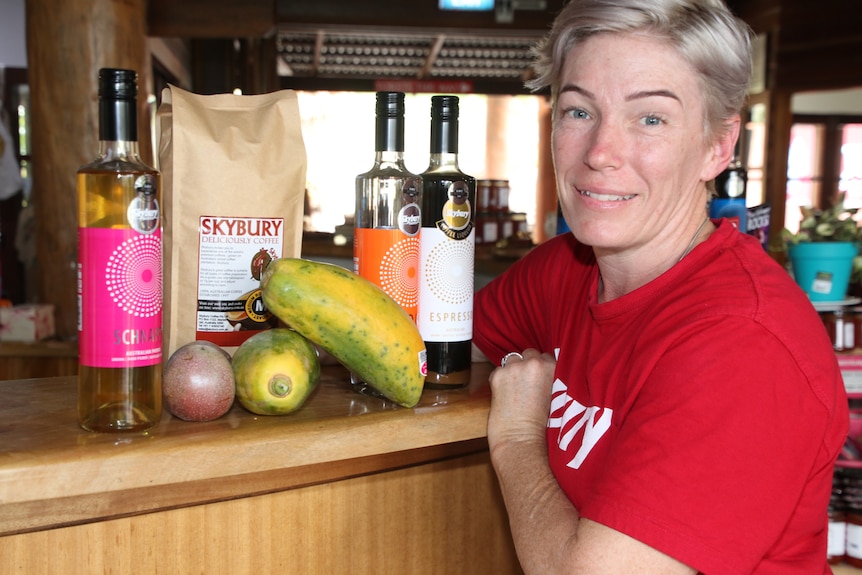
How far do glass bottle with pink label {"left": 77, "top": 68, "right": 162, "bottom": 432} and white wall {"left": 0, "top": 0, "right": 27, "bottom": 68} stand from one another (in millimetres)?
6375

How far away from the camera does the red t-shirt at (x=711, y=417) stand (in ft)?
2.56

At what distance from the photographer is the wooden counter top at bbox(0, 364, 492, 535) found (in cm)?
75

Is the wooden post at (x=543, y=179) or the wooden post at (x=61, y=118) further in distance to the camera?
the wooden post at (x=543, y=179)

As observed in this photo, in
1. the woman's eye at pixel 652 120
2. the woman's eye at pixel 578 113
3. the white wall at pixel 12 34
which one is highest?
the white wall at pixel 12 34

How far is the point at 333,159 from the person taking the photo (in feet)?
32.4

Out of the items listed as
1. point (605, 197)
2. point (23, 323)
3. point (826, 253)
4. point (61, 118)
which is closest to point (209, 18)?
point (61, 118)

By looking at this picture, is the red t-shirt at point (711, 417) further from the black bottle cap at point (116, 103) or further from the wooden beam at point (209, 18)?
the wooden beam at point (209, 18)

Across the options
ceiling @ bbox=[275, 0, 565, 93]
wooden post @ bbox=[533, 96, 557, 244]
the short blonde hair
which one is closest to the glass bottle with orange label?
the short blonde hair

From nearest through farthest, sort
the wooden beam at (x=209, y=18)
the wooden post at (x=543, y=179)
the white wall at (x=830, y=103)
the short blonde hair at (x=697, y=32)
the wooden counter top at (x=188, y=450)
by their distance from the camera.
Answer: the wooden counter top at (x=188, y=450) < the short blonde hair at (x=697, y=32) < the wooden beam at (x=209, y=18) < the white wall at (x=830, y=103) < the wooden post at (x=543, y=179)

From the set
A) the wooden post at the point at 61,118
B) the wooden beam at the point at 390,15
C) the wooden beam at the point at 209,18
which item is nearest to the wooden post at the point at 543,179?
the wooden beam at the point at 390,15

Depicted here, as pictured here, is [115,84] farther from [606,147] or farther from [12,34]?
[12,34]

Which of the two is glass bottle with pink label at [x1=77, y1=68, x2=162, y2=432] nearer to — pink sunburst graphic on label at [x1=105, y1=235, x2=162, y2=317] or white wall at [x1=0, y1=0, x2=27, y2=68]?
pink sunburst graphic on label at [x1=105, y1=235, x2=162, y2=317]

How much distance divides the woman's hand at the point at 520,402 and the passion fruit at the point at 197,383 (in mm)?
332

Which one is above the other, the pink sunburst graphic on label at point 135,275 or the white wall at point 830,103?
the white wall at point 830,103
